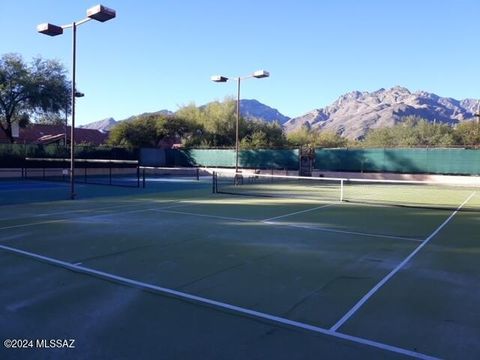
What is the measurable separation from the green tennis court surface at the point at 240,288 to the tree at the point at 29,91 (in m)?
29.1

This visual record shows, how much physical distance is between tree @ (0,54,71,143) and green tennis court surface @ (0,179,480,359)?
2910 cm

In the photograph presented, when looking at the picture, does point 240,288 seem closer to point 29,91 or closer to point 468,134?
point 29,91

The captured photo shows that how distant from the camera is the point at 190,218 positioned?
496 inches

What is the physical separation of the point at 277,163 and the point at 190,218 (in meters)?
26.4

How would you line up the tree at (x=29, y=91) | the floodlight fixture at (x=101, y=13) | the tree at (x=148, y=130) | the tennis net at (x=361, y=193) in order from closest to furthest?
the floodlight fixture at (x=101, y=13) < the tennis net at (x=361, y=193) < the tree at (x=29, y=91) < the tree at (x=148, y=130)

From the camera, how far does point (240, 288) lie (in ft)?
20.0

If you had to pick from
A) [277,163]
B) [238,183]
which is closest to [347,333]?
[238,183]

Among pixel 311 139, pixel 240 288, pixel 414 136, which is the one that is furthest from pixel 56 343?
pixel 414 136

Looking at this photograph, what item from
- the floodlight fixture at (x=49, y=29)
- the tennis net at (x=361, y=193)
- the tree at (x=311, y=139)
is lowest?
the tennis net at (x=361, y=193)

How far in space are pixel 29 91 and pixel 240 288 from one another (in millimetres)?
36526

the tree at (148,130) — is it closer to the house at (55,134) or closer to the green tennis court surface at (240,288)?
the house at (55,134)

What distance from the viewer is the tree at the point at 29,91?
1463 inches

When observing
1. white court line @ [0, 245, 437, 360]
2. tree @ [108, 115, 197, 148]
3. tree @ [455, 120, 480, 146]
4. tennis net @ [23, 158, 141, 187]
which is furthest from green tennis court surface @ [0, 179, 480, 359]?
tree @ [455, 120, 480, 146]

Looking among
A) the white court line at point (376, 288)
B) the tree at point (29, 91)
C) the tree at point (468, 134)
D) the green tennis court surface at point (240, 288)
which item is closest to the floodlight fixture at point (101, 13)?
the green tennis court surface at point (240, 288)
